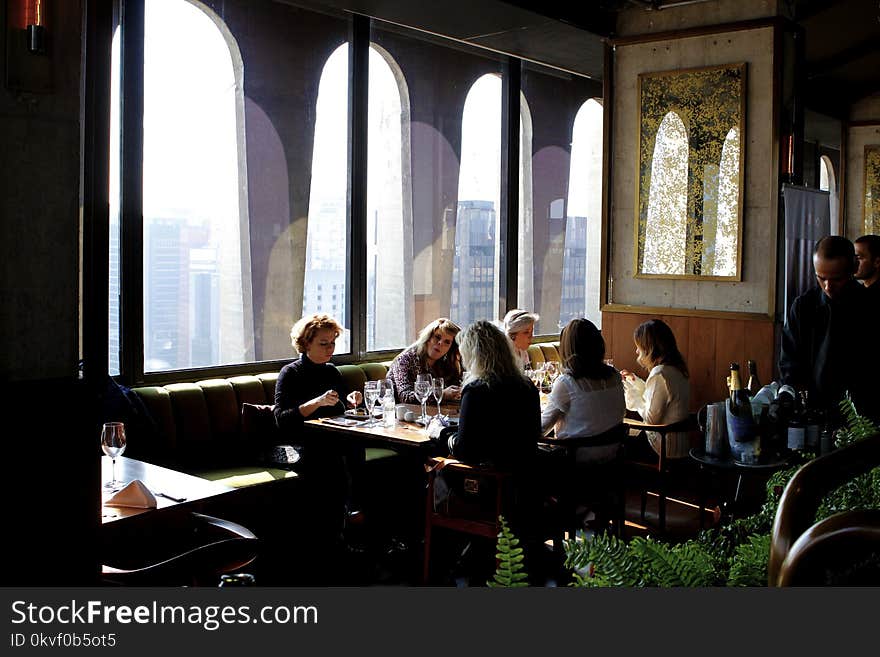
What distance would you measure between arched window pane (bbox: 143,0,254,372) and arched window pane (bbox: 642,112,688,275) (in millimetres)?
2915

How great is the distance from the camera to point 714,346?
20.6 ft

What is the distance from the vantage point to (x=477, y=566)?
451 cm

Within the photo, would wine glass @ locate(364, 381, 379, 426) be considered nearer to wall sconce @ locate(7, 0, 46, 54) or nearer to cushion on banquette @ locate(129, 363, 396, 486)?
cushion on banquette @ locate(129, 363, 396, 486)

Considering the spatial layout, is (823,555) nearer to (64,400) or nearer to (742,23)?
(64,400)

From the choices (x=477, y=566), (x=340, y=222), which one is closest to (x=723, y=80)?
(x=340, y=222)

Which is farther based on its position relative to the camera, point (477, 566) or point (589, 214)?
point (589, 214)

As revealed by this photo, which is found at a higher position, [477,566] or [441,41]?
[441,41]

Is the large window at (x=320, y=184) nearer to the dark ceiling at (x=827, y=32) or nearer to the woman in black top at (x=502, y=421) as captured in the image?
the dark ceiling at (x=827, y=32)

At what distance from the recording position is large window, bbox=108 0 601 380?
5340mm

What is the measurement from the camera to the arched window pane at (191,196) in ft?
17.3

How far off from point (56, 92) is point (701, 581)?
1.82 m

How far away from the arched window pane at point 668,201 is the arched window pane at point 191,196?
2.92 m

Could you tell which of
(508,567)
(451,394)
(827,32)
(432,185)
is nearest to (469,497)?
(451,394)

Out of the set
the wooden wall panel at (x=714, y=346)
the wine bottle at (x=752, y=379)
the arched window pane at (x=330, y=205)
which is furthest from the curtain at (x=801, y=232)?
the arched window pane at (x=330, y=205)
